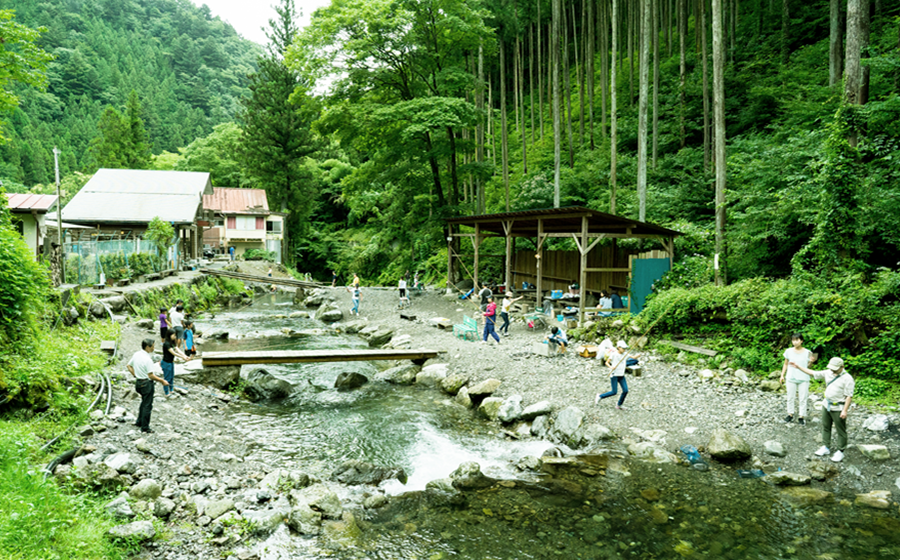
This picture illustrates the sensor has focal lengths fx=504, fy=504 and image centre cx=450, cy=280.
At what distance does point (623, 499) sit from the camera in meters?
7.25

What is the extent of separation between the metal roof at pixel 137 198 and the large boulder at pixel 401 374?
23.6m

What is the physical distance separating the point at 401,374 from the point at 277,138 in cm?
3473

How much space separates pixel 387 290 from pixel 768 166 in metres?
19.9

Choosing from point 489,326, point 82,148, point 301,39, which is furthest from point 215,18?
point 489,326

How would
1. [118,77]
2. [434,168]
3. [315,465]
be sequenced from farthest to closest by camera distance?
[118,77]
[434,168]
[315,465]

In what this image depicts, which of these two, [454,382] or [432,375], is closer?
[454,382]

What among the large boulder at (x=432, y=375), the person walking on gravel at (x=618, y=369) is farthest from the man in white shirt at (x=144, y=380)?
the person walking on gravel at (x=618, y=369)

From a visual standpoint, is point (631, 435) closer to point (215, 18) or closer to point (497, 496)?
point (497, 496)

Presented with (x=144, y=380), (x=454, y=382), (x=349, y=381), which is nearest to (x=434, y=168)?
(x=349, y=381)

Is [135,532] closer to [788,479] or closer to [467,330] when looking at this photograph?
[788,479]

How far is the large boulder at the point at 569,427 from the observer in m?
9.21

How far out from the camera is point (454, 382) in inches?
494

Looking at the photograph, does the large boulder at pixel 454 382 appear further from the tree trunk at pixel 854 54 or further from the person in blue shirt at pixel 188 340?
the tree trunk at pixel 854 54

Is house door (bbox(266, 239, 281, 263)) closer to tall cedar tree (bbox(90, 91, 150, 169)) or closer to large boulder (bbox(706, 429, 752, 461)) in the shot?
tall cedar tree (bbox(90, 91, 150, 169))
